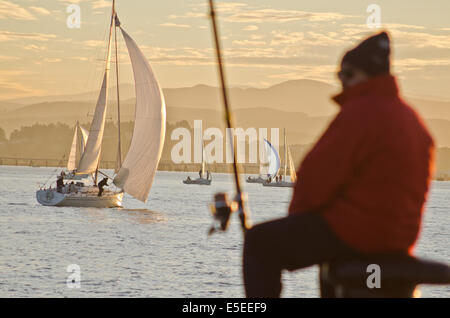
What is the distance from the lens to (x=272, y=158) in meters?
117

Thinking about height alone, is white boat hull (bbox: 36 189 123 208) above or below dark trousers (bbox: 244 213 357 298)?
below

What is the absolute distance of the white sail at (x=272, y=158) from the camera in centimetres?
11249

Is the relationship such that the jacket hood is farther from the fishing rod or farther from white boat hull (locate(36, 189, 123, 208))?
white boat hull (locate(36, 189, 123, 208))

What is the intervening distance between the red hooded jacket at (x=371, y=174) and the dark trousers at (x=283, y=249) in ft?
0.23

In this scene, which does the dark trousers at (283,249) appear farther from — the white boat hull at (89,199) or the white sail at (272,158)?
the white sail at (272,158)

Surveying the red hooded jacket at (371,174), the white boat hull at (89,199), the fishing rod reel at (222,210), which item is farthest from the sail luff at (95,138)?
the red hooded jacket at (371,174)

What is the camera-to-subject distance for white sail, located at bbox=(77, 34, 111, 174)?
50.7m

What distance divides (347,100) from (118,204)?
51966mm

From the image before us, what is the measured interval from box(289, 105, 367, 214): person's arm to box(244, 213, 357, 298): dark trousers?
0.37 ft

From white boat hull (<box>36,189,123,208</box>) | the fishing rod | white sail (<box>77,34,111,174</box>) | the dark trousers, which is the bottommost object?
white boat hull (<box>36,189,123,208</box>)

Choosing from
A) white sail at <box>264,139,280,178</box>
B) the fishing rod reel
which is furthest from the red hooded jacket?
white sail at <box>264,139,280,178</box>

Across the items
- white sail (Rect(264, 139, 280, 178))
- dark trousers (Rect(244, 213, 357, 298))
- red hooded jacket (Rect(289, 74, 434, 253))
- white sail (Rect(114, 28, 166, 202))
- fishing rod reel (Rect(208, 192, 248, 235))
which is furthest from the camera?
white sail (Rect(264, 139, 280, 178))
